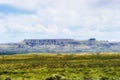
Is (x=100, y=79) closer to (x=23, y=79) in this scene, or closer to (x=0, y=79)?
(x=23, y=79)

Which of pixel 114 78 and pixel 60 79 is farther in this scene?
pixel 114 78

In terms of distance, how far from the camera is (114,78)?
234ft

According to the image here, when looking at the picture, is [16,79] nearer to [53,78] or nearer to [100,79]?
[53,78]

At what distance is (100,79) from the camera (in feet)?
224

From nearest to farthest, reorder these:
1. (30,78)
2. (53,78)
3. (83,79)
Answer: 1. (53,78)
2. (83,79)
3. (30,78)

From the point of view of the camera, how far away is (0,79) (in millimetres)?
67750

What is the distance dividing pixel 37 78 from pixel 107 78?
16.7 metres

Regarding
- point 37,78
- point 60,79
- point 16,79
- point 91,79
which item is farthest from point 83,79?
point 16,79

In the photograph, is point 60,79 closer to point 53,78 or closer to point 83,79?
point 53,78

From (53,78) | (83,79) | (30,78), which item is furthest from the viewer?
(30,78)

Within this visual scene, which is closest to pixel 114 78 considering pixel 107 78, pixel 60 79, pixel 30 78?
pixel 107 78

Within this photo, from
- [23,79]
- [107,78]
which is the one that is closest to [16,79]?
[23,79]

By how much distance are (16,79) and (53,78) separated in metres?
11.4

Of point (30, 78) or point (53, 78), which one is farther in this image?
point (30, 78)
